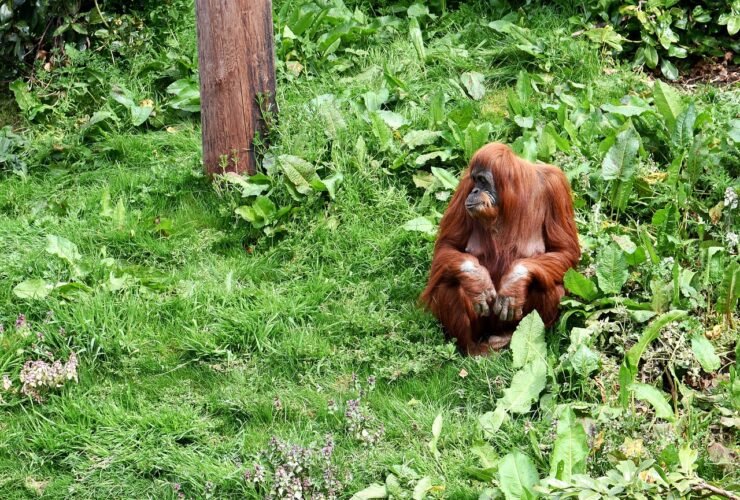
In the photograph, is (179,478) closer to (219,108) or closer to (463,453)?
(463,453)

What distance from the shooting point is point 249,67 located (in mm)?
5156

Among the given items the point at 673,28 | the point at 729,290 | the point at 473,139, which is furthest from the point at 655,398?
the point at 673,28

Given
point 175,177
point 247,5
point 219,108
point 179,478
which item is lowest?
point 179,478

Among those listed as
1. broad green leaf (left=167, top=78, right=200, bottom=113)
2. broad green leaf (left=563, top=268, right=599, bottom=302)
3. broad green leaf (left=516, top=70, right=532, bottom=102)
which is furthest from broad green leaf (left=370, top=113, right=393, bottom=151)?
broad green leaf (left=563, top=268, right=599, bottom=302)

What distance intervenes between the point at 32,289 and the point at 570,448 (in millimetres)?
2440

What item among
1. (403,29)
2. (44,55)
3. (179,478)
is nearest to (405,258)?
(179,478)

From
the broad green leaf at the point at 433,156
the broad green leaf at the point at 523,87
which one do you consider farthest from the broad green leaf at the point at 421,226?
the broad green leaf at the point at 523,87

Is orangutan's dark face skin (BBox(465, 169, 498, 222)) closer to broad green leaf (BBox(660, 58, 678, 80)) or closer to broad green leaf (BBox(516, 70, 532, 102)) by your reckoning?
broad green leaf (BBox(516, 70, 532, 102))

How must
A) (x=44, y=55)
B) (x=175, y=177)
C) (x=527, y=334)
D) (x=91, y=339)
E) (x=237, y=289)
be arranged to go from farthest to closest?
(x=44, y=55) → (x=175, y=177) → (x=237, y=289) → (x=91, y=339) → (x=527, y=334)

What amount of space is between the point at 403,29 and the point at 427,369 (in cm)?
296

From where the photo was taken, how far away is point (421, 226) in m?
4.72

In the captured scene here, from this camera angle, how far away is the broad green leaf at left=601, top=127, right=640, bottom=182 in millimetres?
4633

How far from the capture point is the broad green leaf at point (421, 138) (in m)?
5.25

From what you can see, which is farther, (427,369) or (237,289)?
(237,289)
